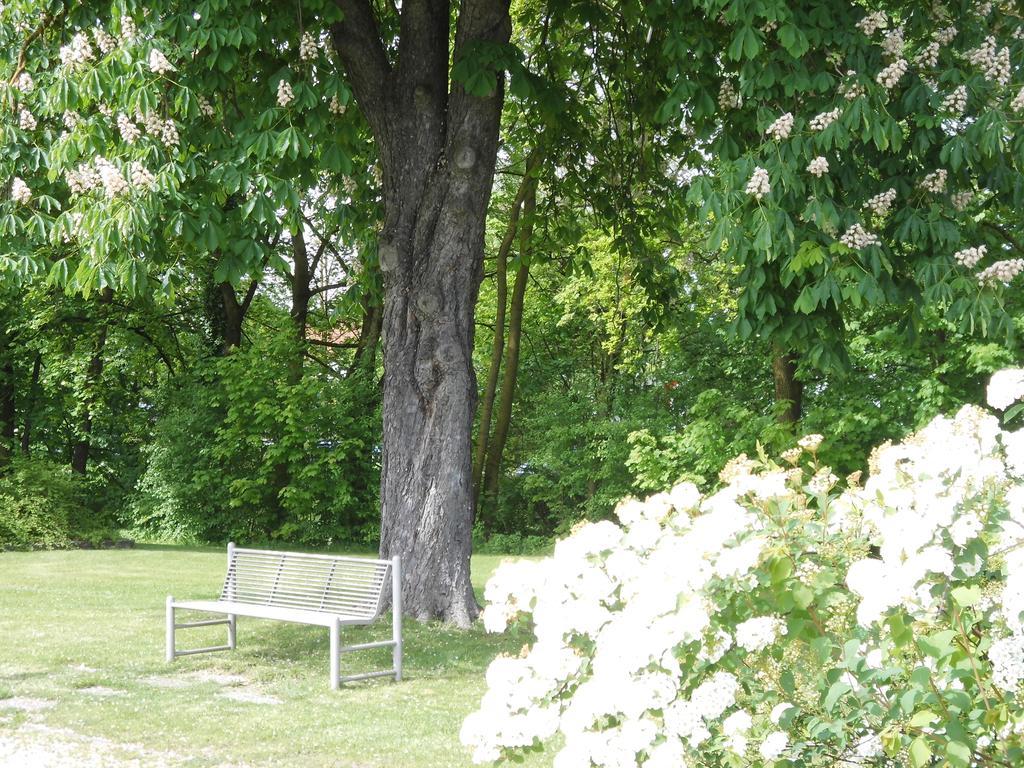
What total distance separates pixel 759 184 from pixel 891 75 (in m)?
1.13

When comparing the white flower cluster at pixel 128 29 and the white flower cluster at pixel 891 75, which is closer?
the white flower cluster at pixel 891 75

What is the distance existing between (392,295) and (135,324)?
1586 centimetres

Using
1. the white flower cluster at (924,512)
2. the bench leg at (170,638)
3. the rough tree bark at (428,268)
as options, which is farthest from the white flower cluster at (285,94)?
the white flower cluster at (924,512)

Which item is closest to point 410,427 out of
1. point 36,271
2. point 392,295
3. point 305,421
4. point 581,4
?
point 392,295

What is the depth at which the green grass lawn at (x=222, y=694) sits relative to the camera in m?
5.69

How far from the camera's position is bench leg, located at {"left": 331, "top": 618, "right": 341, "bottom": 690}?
723 centimetres

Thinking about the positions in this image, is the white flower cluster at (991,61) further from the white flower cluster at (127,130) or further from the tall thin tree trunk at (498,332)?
the tall thin tree trunk at (498,332)

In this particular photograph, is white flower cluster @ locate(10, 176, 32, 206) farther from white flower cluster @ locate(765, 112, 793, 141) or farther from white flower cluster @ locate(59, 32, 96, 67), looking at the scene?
white flower cluster @ locate(765, 112, 793, 141)

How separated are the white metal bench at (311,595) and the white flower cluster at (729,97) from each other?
13.2 feet

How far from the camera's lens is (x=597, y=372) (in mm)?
25484

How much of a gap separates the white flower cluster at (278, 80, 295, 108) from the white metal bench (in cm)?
323

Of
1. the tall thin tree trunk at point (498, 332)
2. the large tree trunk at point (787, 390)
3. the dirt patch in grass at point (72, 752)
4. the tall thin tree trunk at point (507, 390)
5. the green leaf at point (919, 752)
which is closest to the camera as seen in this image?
the green leaf at point (919, 752)

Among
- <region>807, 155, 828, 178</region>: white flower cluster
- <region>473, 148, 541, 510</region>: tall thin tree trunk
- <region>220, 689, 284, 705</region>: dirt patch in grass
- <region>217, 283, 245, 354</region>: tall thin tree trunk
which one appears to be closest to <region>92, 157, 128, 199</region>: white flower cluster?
<region>220, 689, 284, 705</region>: dirt patch in grass

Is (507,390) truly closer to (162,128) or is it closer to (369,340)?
(369,340)
